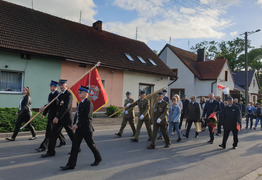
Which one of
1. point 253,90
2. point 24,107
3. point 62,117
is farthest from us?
point 253,90

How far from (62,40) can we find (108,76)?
4136 mm

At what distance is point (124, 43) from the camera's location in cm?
2103

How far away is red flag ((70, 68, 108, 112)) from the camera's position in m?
7.21

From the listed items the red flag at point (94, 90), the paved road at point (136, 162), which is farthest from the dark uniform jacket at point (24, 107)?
the red flag at point (94, 90)

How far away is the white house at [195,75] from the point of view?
27875 millimetres

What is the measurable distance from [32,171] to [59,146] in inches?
82.8

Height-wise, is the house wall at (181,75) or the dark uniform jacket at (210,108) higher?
the house wall at (181,75)

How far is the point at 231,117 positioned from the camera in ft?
24.5

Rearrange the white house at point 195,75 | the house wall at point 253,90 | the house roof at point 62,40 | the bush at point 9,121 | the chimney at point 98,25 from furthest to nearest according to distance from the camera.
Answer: the house wall at point 253,90, the white house at point 195,75, the chimney at point 98,25, the house roof at point 62,40, the bush at point 9,121

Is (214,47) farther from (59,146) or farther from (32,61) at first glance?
(59,146)

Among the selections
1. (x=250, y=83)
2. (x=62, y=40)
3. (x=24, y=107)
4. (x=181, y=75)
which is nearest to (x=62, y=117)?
(x=24, y=107)

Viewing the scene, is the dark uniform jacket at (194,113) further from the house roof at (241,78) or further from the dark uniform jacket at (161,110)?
the house roof at (241,78)

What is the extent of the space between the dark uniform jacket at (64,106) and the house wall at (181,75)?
23904 millimetres

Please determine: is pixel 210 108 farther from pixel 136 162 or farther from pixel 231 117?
pixel 136 162
